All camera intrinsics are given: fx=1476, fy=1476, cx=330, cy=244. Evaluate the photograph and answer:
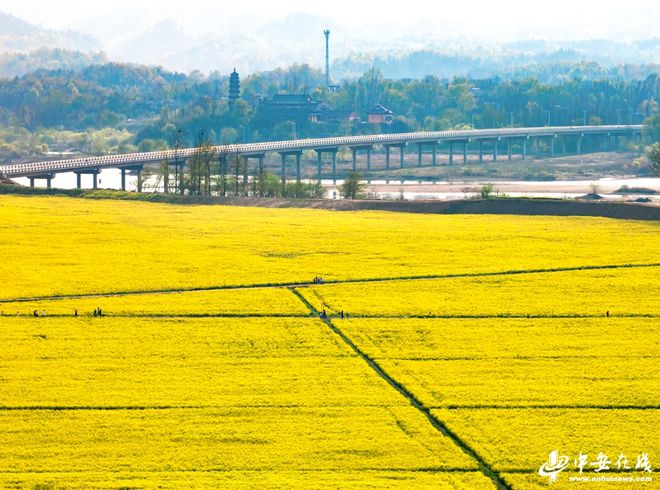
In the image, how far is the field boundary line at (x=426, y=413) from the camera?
1260 inches

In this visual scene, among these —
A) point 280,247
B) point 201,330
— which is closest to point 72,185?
point 280,247

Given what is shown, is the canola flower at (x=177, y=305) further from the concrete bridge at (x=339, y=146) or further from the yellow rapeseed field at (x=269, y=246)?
the concrete bridge at (x=339, y=146)

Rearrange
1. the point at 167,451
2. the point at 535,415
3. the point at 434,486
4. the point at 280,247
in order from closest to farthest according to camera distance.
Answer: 1. the point at 434,486
2. the point at 167,451
3. the point at 535,415
4. the point at 280,247

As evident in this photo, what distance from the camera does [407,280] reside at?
5903 cm

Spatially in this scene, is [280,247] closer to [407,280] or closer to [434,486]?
[407,280]

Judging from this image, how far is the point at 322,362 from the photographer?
139ft

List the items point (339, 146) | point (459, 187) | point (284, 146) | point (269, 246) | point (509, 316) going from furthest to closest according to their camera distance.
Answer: point (339, 146), point (284, 146), point (459, 187), point (269, 246), point (509, 316)

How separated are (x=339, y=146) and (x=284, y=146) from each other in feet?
27.4

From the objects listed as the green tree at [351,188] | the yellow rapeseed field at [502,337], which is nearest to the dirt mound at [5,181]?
the green tree at [351,188]

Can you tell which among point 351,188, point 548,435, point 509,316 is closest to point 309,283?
point 509,316

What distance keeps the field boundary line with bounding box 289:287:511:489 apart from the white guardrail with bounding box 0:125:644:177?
236 feet

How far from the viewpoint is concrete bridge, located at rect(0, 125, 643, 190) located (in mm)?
120438

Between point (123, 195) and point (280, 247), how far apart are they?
4178cm

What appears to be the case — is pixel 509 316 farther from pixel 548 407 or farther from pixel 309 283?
pixel 548 407
